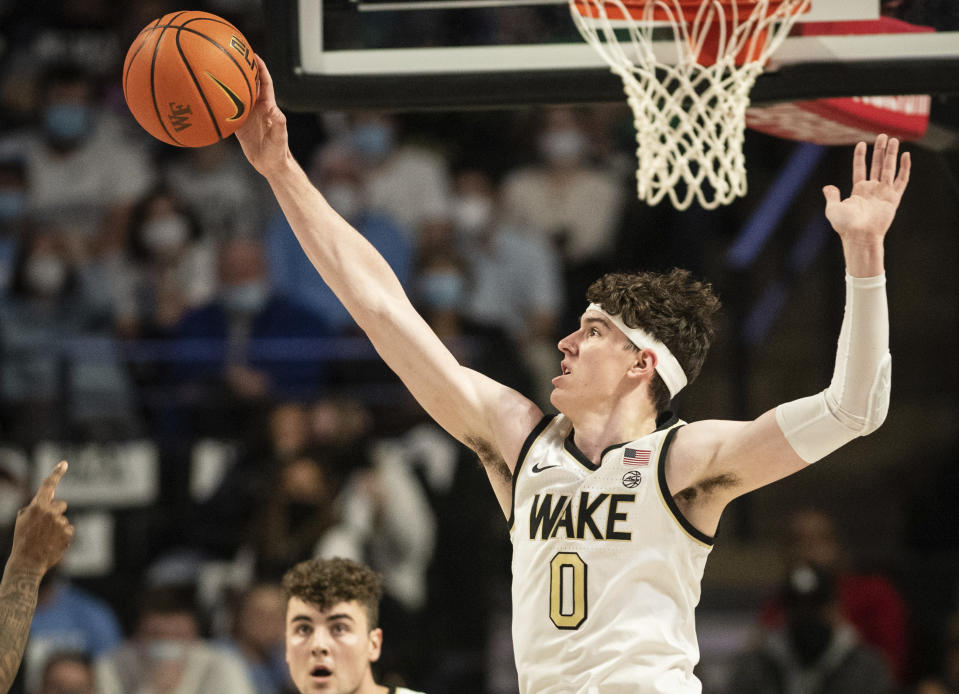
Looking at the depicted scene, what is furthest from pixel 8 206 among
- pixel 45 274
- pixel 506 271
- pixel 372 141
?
pixel 506 271

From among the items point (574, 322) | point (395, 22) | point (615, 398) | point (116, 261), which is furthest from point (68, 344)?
point (615, 398)

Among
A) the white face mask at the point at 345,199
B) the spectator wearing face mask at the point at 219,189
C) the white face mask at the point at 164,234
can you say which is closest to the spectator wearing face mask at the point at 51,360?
the white face mask at the point at 164,234

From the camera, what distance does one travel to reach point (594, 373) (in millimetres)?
3961

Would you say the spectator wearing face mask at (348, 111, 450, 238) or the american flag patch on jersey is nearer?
the american flag patch on jersey

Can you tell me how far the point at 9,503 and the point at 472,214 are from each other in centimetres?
367

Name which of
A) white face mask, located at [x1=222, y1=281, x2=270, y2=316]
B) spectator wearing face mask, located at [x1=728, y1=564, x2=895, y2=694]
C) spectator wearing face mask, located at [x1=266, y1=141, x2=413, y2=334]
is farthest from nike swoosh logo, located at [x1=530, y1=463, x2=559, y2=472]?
white face mask, located at [x1=222, y1=281, x2=270, y2=316]

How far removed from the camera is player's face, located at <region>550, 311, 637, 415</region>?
156 inches

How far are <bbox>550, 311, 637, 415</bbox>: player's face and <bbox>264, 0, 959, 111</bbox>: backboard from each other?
1.12 meters

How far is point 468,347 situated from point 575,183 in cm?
195

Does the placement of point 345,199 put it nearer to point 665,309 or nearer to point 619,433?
point 665,309

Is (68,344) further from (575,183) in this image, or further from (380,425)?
(575,183)

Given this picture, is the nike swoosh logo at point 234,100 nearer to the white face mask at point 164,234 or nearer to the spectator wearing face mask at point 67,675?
the spectator wearing face mask at point 67,675

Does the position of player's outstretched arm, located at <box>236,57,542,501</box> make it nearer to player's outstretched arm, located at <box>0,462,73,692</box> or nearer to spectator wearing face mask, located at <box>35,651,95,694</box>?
player's outstretched arm, located at <box>0,462,73,692</box>

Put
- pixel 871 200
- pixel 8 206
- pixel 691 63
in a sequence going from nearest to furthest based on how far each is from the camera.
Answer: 1. pixel 871 200
2. pixel 691 63
3. pixel 8 206
